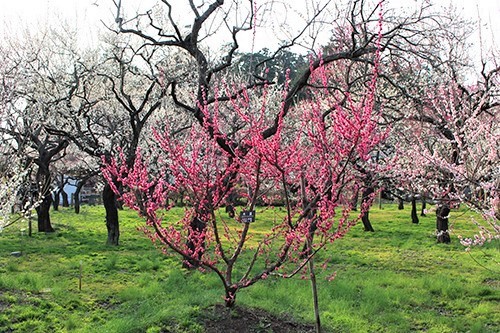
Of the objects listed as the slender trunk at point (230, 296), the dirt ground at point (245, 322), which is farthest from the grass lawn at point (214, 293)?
the slender trunk at point (230, 296)

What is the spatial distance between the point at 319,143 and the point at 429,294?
436cm

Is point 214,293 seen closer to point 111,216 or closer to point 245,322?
point 245,322

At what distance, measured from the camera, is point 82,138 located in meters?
12.7

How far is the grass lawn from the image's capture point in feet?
20.2

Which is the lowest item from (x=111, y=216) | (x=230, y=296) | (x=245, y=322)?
(x=245, y=322)

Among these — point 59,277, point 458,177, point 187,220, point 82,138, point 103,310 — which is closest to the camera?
point 458,177

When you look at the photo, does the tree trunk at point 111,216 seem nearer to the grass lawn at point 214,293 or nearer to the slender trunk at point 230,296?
the grass lawn at point 214,293

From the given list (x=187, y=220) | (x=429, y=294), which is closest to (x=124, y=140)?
(x=187, y=220)

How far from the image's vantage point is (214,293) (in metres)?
7.06

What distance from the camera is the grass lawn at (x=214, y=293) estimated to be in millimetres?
6172

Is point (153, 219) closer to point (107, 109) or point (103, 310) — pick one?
point (103, 310)

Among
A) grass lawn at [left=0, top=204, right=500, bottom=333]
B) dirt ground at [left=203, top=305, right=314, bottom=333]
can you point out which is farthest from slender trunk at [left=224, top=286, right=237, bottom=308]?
grass lawn at [left=0, top=204, right=500, bottom=333]

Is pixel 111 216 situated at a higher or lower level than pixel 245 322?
higher

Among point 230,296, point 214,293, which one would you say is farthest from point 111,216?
point 230,296
